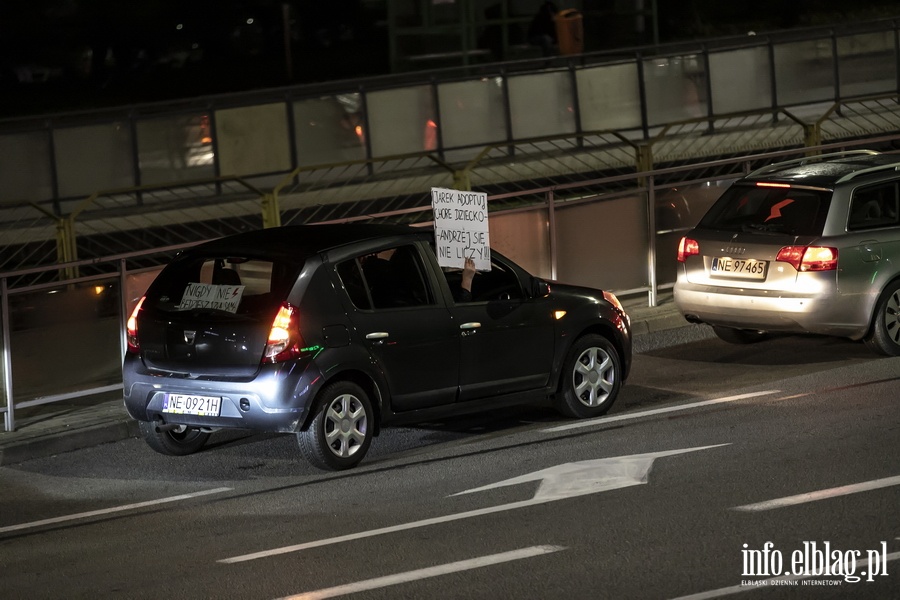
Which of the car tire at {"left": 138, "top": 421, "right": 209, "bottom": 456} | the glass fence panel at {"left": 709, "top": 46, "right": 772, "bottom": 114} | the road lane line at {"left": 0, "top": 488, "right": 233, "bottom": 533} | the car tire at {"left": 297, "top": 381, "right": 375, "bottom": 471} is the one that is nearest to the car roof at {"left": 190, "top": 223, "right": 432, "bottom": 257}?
the car tire at {"left": 297, "top": 381, "right": 375, "bottom": 471}

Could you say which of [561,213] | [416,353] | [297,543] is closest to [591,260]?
[561,213]

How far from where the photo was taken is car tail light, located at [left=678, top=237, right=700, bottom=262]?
Result: 12.9m

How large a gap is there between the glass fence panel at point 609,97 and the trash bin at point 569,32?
11.1 ft

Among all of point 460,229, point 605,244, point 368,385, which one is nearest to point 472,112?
point 605,244

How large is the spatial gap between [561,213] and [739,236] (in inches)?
96.6

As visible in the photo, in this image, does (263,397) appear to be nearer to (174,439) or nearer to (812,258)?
(174,439)

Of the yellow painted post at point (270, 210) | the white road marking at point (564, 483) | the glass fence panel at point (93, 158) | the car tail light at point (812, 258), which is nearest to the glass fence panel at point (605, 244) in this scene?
the yellow painted post at point (270, 210)

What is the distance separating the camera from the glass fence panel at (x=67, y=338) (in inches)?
447

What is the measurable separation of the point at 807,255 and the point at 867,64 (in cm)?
1451

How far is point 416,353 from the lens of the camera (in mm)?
9930

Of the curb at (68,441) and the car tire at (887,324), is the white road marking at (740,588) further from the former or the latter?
the curb at (68,441)

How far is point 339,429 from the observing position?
959 cm

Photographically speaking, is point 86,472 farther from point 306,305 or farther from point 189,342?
point 306,305

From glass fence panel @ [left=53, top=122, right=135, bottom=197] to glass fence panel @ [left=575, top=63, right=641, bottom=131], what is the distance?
716 centimetres
